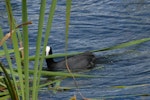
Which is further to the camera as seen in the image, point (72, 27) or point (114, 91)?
point (72, 27)

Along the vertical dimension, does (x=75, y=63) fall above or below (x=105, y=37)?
below

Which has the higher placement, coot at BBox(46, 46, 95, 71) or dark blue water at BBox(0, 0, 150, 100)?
dark blue water at BBox(0, 0, 150, 100)

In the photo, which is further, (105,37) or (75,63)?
(105,37)

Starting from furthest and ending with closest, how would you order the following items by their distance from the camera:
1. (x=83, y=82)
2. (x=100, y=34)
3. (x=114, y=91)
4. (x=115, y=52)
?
(x=100, y=34), (x=115, y=52), (x=83, y=82), (x=114, y=91)

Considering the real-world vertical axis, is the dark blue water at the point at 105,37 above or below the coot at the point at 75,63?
above

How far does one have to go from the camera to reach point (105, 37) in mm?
10000

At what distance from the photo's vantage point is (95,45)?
953cm

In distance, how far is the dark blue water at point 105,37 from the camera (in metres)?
7.28

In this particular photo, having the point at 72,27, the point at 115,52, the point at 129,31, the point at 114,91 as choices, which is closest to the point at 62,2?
the point at 72,27

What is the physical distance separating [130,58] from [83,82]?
4.84ft

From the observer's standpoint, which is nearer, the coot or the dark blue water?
the dark blue water

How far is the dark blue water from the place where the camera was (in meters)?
7.28

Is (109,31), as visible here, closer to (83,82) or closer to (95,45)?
(95,45)

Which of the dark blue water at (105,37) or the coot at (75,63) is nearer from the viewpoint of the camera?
the dark blue water at (105,37)
